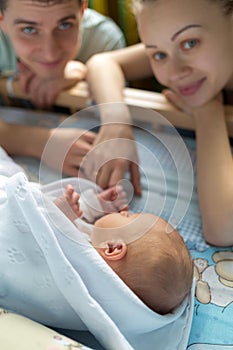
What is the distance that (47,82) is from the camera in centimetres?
101

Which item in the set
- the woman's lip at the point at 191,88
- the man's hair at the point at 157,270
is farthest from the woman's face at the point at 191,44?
the man's hair at the point at 157,270

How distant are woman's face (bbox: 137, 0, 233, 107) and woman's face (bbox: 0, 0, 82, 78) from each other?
0.14 metres

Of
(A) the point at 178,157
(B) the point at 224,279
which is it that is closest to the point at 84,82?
(A) the point at 178,157

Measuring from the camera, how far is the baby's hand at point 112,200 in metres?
0.75

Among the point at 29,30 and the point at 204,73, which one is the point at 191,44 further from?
the point at 29,30

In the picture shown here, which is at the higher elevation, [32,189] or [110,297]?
[32,189]

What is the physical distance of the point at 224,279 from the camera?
0.69 metres

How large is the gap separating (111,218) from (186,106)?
32 cm

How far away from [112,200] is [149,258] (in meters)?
0.22

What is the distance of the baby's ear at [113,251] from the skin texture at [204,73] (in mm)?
203

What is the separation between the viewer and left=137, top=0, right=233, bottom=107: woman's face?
738 mm

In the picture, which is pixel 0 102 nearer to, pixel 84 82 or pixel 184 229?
pixel 84 82

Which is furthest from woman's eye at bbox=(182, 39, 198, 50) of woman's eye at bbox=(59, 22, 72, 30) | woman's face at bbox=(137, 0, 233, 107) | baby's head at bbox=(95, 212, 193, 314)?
baby's head at bbox=(95, 212, 193, 314)

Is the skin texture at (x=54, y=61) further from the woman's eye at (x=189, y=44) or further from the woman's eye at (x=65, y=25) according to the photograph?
the woman's eye at (x=189, y=44)
